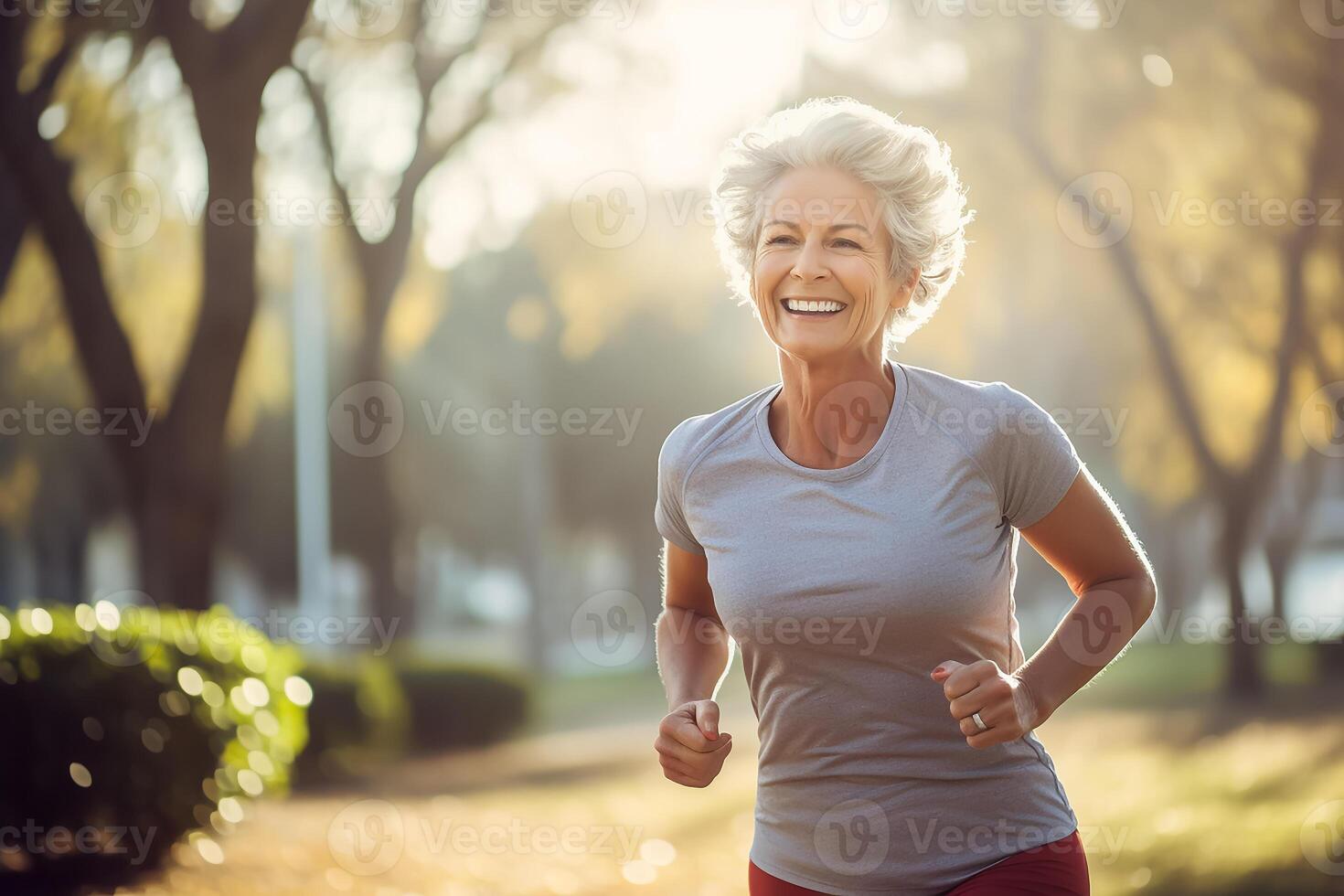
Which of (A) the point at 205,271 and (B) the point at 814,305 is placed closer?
(B) the point at 814,305

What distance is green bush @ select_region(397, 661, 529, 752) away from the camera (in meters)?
16.0

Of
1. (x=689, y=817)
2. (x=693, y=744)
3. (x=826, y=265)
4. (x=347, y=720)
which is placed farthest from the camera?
(x=347, y=720)

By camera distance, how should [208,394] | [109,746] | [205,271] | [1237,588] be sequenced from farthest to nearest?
[1237,588] < [208,394] < [205,271] < [109,746]

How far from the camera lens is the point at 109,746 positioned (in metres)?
6.76

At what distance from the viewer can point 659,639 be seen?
10.5 ft

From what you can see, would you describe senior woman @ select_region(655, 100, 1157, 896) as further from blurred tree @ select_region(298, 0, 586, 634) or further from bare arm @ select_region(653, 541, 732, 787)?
blurred tree @ select_region(298, 0, 586, 634)

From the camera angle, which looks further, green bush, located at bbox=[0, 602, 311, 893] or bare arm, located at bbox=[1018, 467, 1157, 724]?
green bush, located at bbox=[0, 602, 311, 893]

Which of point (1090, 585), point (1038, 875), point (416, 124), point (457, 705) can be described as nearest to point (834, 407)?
point (1090, 585)

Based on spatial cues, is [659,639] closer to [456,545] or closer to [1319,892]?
[1319,892]

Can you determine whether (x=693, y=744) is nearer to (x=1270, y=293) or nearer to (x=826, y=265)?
(x=826, y=265)

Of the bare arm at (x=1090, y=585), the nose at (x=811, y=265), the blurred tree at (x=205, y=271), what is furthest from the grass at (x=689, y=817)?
the nose at (x=811, y=265)

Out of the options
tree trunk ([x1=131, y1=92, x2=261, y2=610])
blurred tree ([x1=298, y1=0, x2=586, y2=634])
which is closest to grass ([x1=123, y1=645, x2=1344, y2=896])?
tree trunk ([x1=131, y1=92, x2=261, y2=610])

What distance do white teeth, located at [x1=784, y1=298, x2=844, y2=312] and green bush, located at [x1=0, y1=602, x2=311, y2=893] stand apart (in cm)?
512

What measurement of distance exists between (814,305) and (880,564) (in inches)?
22.3
